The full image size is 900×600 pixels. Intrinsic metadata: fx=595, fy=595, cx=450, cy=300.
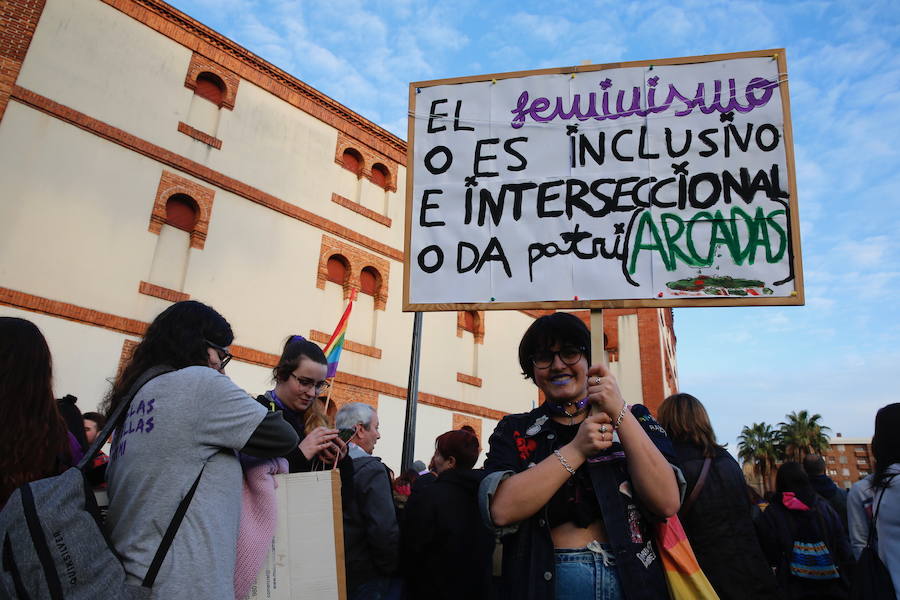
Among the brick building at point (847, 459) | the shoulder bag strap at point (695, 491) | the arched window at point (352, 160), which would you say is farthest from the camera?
the brick building at point (847, 459)

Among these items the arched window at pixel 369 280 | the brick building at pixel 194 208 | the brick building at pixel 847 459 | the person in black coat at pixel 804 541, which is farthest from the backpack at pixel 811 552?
the brick building at pixel 847 459

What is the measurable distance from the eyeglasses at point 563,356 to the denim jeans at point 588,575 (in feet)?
2.06

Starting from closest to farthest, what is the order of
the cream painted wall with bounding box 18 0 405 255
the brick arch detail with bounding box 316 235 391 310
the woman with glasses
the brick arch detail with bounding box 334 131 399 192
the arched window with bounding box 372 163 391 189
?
1. the woman with glasses
2. the cream painted wall with bounding box 18 0 405 255
3. the brick arch detail with bounding box 316 235 391 310
4. the brick arch detail with bounding box 334 131 399 192
5. the arched window with bounding box 372 163 391 189

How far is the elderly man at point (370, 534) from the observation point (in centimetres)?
321

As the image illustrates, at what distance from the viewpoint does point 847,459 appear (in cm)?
10531

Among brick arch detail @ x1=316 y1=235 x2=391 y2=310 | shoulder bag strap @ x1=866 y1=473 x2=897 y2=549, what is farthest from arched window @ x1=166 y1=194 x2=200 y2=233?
shoulder bag strap @ x1=866 y1=473 x2=897 y2=549

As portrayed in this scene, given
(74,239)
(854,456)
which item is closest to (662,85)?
(74,239)

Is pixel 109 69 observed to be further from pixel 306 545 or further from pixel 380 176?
pixel 306 545

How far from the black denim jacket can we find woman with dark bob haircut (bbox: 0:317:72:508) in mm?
Answer: 1502

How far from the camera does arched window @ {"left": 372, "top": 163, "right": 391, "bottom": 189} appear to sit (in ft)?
51.2

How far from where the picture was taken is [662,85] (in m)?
3.07

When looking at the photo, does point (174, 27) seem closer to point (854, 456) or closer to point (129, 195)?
point (129, 195)

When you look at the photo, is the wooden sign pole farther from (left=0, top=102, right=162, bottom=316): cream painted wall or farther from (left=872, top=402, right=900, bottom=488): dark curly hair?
(left=0, top=102, right=162, bottom=316): cream painted wall

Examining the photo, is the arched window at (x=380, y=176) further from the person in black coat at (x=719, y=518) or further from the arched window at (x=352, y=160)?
the person in black coat at (x=719, y=518)
